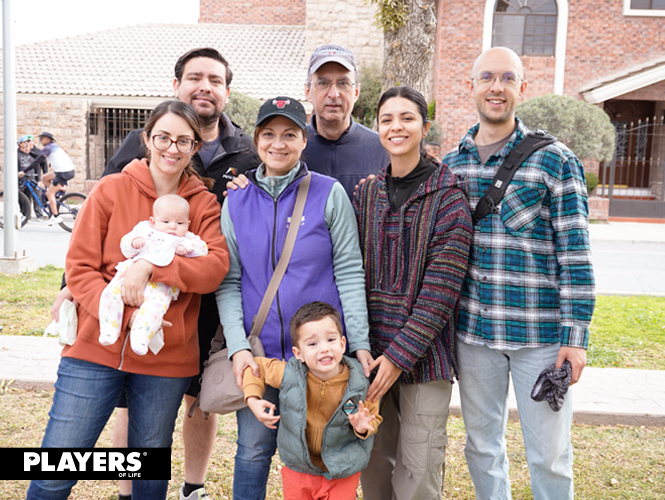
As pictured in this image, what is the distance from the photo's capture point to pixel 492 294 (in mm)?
2785

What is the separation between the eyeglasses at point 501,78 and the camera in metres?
2.84

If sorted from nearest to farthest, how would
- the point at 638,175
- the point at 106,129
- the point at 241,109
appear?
the point at 241,109, the point at 106,129, the point at 638,175

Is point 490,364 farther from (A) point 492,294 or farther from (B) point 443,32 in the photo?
(B) point 443,32

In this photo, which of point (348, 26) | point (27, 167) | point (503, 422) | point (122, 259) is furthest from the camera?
point (348, 26)

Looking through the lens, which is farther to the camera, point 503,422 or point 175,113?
point 503,422

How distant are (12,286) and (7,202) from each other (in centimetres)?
163

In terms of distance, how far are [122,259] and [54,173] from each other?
42.0 feet

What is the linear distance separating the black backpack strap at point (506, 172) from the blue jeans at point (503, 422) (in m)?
0.70

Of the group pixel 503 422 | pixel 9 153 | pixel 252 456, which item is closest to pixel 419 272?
pixel 503 422

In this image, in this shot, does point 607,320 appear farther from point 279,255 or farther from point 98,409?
point 98,409

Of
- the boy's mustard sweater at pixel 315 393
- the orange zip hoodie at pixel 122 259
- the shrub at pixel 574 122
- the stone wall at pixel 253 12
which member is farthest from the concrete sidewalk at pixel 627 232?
the stone wall at pixel 253 12

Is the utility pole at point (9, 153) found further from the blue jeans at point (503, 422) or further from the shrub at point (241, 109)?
the shrub at point (241, 109)

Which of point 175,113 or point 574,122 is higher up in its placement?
point 574,122

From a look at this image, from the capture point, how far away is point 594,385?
5.07 m
